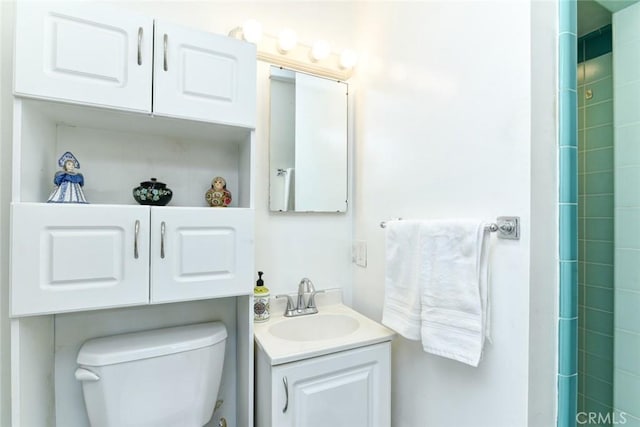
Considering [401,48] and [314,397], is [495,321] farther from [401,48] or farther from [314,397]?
[401,48]

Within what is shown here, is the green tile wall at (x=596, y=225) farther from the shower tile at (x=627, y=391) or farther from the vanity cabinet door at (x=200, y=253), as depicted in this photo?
the vanity cabinet door at (x=200, y=253)

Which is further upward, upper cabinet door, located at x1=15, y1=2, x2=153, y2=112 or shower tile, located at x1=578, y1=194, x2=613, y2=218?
upper cabinet door, located at x1=15, y1=2, x2=153, y2=112

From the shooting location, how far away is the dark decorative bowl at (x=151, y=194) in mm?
1086

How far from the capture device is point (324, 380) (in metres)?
1.08

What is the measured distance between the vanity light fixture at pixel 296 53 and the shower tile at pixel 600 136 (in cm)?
113

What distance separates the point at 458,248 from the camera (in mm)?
954

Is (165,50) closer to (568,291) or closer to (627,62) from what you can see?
(568,291)

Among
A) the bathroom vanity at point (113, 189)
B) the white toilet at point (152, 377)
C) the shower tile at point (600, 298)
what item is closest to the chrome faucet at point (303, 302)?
the bathroom vanity at point (113, 189)

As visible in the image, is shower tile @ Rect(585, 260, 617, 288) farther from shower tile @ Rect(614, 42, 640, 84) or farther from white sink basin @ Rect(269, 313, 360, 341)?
white sink basin @ Rect(269, 313, 360, 341)

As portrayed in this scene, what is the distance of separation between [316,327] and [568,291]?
1006mm

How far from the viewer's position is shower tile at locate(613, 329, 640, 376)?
3.14ft

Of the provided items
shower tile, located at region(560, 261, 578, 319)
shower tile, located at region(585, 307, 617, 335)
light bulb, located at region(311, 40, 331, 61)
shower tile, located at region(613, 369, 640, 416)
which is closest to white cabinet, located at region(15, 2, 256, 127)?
light bulb, located at region(311, 40, 331, 61)

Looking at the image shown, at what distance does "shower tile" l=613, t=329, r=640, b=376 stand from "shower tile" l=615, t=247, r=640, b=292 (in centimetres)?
16

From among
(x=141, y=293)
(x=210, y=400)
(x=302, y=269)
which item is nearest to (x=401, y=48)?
(x=302, y=269)
